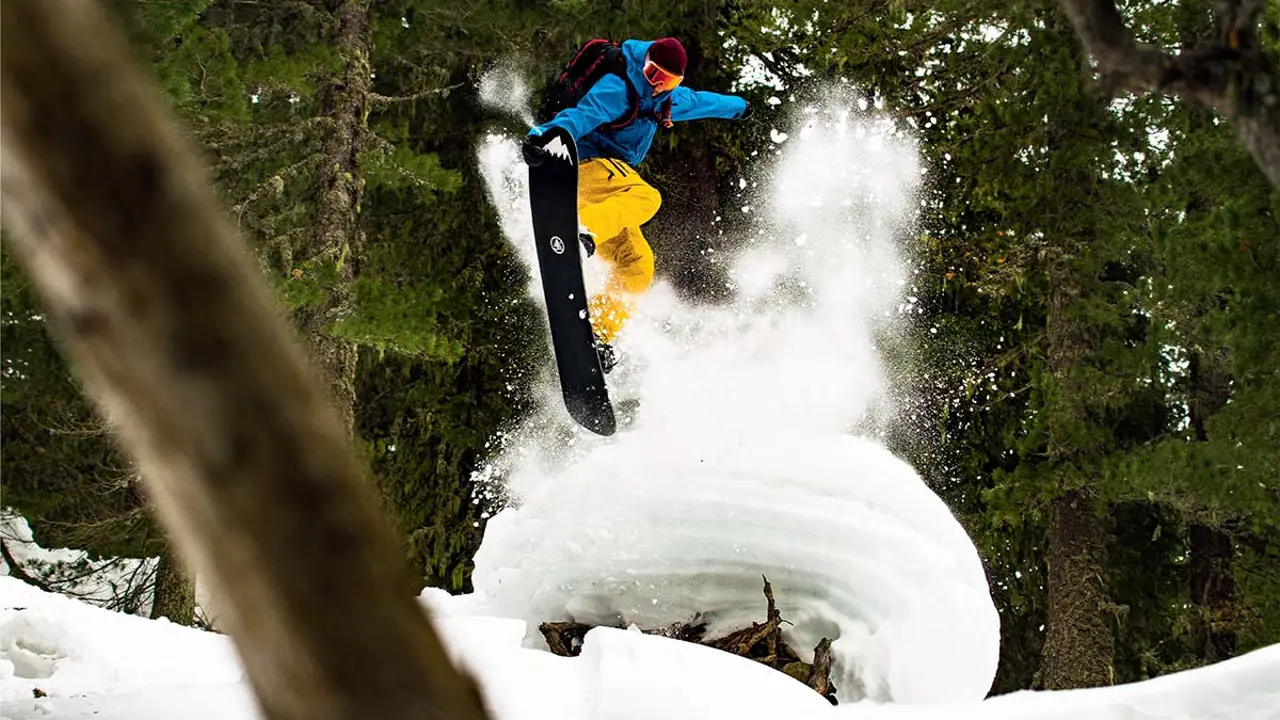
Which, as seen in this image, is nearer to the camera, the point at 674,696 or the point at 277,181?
the point at 674,696

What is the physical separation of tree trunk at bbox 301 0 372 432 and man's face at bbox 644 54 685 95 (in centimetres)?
223

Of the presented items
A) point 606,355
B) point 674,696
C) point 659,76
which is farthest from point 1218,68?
point 606,355

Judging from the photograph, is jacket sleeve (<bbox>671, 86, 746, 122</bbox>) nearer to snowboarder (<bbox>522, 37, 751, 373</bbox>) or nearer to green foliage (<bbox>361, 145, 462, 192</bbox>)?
snowboarder (<bbox>522, 37, 751, 373</bbox>)

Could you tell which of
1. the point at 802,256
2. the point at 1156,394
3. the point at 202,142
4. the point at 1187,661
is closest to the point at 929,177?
the point at 802,256

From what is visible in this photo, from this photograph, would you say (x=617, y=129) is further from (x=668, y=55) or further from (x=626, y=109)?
(x=668, y=55)

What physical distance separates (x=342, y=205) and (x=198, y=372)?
6.27m

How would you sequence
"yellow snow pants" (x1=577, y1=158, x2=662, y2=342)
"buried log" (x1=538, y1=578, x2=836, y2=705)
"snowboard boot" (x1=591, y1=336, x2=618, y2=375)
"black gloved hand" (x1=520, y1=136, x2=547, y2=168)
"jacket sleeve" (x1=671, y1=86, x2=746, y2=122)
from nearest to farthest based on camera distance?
"buried log" (x1=538, y1=578, x2=836, y2=705), "black gloved hand" (x1=520, y1=136, x2=547, y2=168), "jacket sleeve" (x1=671, y1=86, x2=746, y2=122), "yellow snow pants" (x1=577, y1=158, x2=662, y2=342), "snowboard boot" (x1=591, y1=336, x2=618, y2=375)

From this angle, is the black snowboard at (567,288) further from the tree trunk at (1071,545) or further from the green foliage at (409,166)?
the tree trunk at (1071,545)

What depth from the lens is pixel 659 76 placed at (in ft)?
19.5

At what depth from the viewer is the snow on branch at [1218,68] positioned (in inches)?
73.3

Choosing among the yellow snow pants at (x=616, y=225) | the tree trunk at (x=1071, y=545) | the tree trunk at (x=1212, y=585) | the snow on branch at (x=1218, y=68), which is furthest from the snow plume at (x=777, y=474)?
the snow on branch at (x=1218, y=68)

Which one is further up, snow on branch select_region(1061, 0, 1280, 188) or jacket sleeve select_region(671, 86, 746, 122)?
jacket sleeve select_region(671, 86, 746, 122)

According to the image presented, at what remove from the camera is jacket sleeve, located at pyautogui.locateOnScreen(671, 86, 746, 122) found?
6352 millimetres

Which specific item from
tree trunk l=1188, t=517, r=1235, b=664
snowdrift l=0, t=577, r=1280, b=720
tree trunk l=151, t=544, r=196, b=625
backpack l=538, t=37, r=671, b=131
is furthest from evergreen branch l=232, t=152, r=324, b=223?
tree trunk l=1188, t=517, r=1235, b=664
